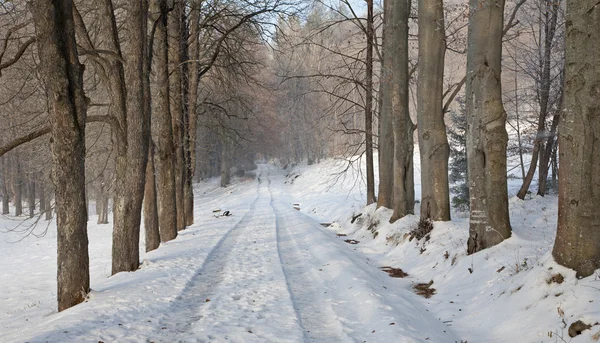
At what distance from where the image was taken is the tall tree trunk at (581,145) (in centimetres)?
464

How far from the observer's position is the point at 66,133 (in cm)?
599

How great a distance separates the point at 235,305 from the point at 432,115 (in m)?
6.71

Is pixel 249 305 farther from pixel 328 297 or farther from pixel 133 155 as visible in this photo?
pixel 133 155

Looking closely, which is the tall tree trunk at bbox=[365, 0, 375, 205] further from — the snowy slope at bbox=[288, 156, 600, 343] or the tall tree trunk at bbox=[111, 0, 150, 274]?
the tall tree trunk at bbox=[111, 0, 150, 274]

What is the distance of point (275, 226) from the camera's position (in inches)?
640

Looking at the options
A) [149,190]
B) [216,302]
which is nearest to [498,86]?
[216,302]

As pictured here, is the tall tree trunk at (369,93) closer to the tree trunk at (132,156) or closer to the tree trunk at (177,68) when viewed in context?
the tree trunk at (177,68)

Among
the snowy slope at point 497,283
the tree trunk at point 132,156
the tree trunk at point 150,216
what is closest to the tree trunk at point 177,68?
the tree trunk at point 150,216

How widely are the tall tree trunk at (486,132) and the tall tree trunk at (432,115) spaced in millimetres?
2533

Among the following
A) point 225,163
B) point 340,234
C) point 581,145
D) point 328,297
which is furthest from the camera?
point 225,163

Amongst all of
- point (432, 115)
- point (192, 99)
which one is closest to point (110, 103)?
point (192, 99)

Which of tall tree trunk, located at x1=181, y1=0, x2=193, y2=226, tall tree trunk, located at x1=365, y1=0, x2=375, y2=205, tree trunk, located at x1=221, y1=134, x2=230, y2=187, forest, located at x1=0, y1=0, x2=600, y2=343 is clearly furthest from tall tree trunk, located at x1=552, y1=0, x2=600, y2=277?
tree trunk, located at x1=221, y1=134, x2=230, y2=187

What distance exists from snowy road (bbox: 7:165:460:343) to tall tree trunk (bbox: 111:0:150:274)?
63 cm

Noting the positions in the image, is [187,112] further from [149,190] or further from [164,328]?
[164,328]
